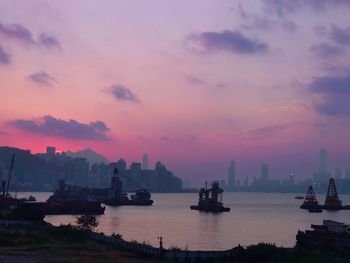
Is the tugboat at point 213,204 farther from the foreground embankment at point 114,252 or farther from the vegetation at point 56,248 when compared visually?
the foreground embankment at point 114,252

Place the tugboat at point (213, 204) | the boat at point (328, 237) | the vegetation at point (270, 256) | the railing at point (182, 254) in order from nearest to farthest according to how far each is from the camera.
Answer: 1. the vegetation at point (270, 256)
2. the railing at point (182, 254)
3. the boat at point (328, 237)
4. the tugboat at point (213, 204)

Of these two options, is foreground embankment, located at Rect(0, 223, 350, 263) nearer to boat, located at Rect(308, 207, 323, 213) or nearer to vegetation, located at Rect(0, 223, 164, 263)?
vegetation, located at Rect(0, 223, 164, 263)

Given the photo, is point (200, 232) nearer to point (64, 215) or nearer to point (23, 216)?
point (23, 216)

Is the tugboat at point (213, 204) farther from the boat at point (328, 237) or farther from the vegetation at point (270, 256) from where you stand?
the vegetation at point (270, 256)

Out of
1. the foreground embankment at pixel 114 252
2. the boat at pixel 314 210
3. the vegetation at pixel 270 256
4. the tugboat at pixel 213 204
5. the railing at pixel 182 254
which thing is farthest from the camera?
the boat at pixel 314 210

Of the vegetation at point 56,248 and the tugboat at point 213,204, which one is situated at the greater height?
the tugboat at point 213,204

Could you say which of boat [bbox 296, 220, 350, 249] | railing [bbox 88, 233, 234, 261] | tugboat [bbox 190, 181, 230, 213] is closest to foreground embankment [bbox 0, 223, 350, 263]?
railing [bbox 88, 233, 234, 261]

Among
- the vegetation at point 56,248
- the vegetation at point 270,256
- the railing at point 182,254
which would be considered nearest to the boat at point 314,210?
the vegetation at point 56,248

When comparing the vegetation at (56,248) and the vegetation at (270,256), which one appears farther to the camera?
the vegetation at (56,248)

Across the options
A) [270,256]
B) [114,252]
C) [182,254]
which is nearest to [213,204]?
[114,252]

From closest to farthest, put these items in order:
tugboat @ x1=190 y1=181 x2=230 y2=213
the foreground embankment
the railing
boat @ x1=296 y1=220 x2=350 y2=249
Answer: the foreground embankment, the railing, boat @ x1=296 y1=220 x2=350 y2=249, tugboat @ x1=190 y1=181 x2=230 y2=213

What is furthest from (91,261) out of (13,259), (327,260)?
(327,260)
